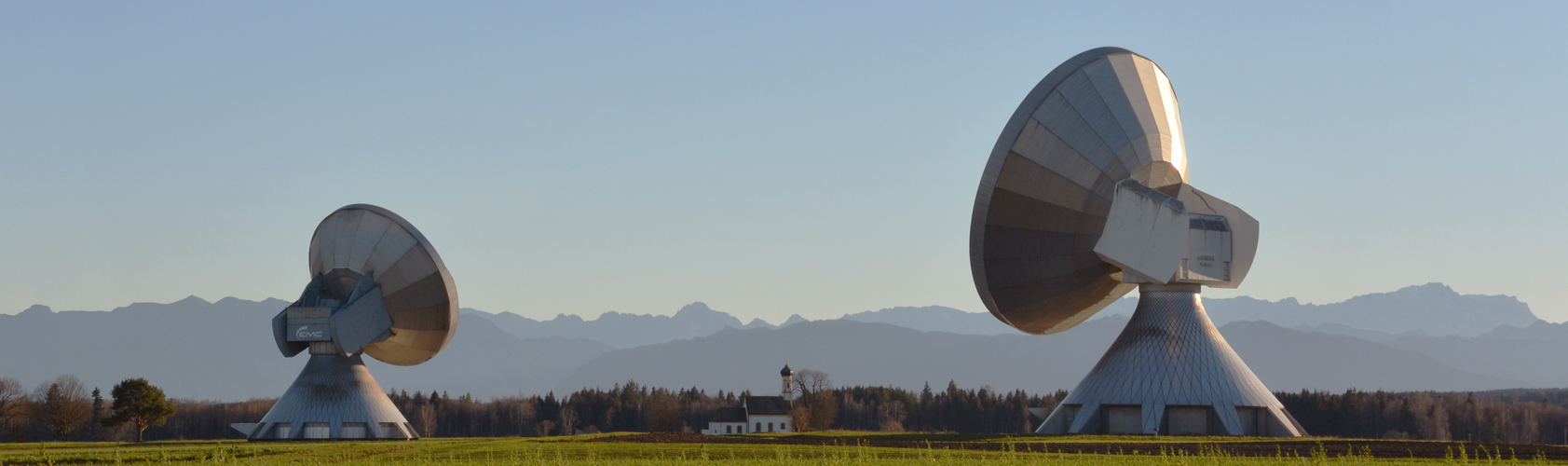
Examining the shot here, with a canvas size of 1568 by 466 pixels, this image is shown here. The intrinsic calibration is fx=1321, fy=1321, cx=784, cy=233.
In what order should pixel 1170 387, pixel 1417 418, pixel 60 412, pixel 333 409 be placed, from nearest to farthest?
pixel 1170 387
pixel 333 409
pixel 60 412
pixel 1417 418

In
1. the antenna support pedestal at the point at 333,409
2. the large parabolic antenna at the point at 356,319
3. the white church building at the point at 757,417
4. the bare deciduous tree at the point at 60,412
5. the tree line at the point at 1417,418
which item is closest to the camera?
the antenna support pedestal at the point at 333,409

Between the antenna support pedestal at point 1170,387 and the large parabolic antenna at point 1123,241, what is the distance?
0.15ft

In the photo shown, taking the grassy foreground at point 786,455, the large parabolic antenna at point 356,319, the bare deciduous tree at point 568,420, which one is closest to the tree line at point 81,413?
the large parabolic antenna at point 356,319

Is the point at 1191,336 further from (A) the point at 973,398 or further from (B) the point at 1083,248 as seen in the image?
(A) the point at 973,398

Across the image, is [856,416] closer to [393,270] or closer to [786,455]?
[393,270]

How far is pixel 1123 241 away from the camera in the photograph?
4594 centimetres

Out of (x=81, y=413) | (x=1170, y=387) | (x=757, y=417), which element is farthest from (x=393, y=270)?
(x=757, y=417)

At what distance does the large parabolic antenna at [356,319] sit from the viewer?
2334 inches

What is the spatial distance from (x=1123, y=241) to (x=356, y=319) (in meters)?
34.2

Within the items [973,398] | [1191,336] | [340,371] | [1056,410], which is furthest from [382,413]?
[973,398]

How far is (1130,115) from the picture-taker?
150 feet

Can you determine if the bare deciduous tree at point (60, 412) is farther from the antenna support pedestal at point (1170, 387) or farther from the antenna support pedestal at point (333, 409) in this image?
the antenna support pedestal at point (1170, 387)

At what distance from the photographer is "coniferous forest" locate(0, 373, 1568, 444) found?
82500 millimetres

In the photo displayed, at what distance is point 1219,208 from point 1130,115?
5.08 metres
